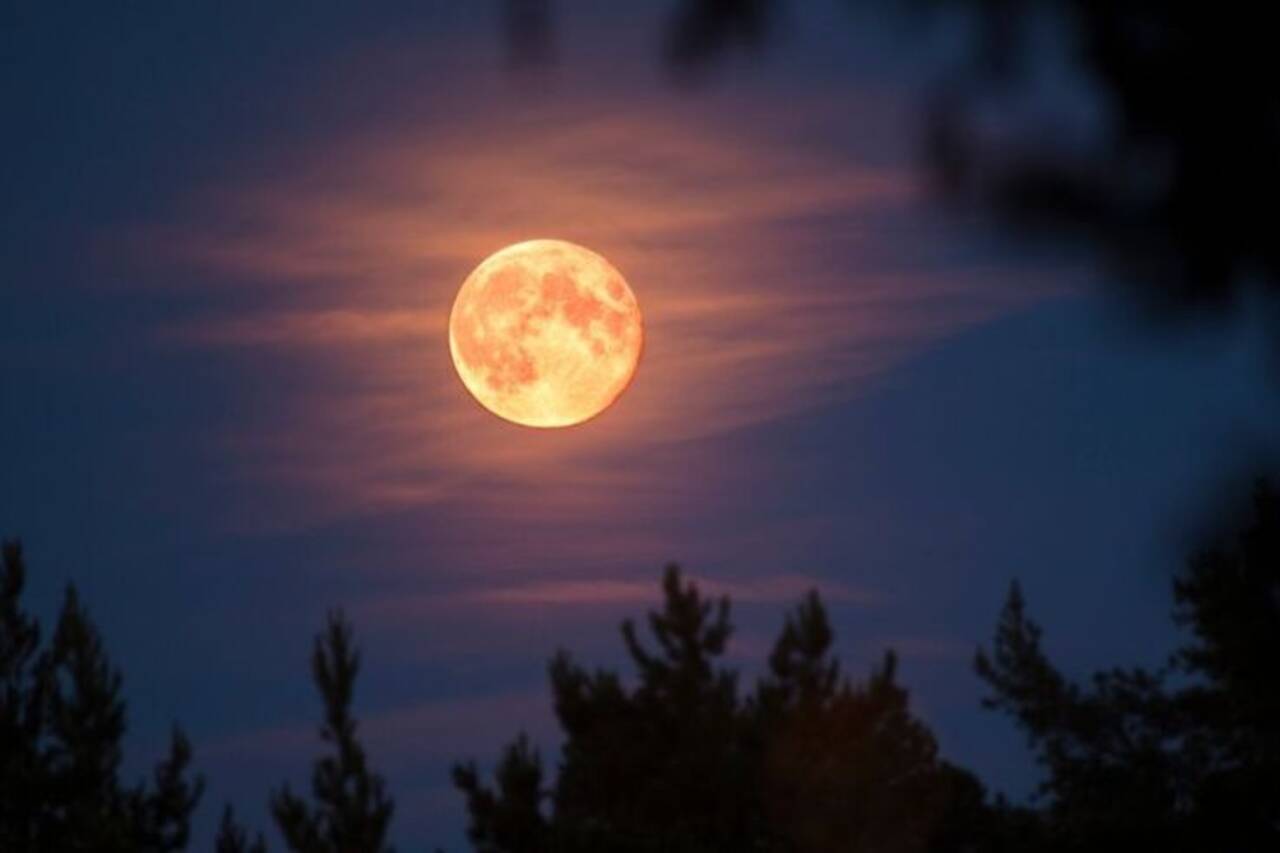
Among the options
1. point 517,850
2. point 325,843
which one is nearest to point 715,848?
point 517,850

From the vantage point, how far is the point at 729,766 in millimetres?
35625

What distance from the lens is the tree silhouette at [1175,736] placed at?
25297mm

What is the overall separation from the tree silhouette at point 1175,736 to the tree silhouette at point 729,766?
10.1 ft

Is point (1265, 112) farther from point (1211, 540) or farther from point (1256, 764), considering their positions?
point (1256, 764)

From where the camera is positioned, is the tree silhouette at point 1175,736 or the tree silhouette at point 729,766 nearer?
the tree silhouette at point 1175,736

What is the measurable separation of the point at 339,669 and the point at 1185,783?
1244 centimetres

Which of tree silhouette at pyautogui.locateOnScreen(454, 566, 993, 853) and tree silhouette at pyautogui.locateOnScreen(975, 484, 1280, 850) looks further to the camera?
tree silhouette at pyautogui.locateOnScreen(454, 566, 993, 853)

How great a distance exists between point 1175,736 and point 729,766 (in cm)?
703

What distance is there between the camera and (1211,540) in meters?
3.67

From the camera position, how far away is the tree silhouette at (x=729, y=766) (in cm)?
3547

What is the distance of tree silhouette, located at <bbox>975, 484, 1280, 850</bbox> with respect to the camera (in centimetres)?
2530


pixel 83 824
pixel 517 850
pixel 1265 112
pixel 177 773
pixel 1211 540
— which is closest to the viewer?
pixel 1265 112

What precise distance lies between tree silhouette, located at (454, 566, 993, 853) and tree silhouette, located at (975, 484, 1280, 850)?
307 centimetres

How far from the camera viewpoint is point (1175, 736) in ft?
108
